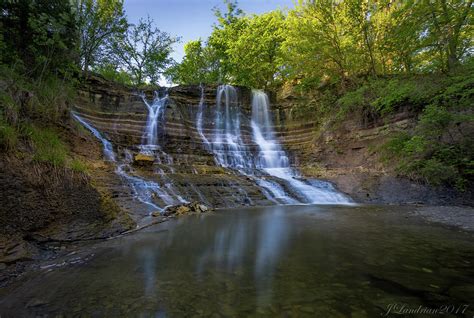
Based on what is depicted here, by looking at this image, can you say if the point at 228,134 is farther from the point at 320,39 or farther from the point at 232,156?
the point at 320,39

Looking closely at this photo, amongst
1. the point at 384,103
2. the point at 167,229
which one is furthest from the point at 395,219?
the point at 384,103

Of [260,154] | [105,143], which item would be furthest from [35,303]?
[260,154]

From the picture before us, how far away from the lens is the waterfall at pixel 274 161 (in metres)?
10.5

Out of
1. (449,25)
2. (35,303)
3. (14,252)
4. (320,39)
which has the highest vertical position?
(320,39)

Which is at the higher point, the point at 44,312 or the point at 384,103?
the point at 384,103

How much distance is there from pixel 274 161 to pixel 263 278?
533 inches

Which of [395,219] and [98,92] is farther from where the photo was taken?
[98,92]

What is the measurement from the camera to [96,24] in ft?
57.2

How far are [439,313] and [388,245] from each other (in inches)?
79.2

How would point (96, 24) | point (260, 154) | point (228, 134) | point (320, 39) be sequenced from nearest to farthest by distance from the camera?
point (320, 39)
point (260, 154)
point (96, 24)
point (228, 134)

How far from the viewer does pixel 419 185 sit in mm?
9680

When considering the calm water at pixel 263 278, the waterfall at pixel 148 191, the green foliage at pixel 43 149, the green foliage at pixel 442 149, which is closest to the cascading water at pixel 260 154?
the green foliage at pixel 442 149

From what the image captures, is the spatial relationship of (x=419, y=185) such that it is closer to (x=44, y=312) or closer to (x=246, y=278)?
(x=246, y=278)

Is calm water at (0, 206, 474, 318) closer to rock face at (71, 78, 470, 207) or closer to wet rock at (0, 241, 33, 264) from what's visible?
wet rock at (0, 241, 33, 264)
